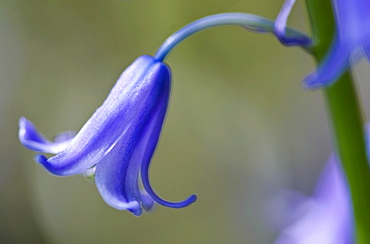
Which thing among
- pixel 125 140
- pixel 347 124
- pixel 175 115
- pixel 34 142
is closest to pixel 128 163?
pixel 125 140

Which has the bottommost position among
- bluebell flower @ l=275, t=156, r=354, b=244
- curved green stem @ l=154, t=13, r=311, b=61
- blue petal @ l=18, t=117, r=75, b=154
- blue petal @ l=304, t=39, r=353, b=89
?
blue petal @ l=18, t=117, r=75, b=154

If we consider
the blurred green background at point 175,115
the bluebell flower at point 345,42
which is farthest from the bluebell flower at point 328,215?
the blurred green background at point 175,115

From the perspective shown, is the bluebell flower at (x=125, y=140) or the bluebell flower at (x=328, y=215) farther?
the bluebell flower at (x=328, y=215)

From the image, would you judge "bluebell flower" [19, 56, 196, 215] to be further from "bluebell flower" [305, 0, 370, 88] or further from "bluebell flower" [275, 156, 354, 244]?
"bluebell flower" [275, 156, 354, 244]

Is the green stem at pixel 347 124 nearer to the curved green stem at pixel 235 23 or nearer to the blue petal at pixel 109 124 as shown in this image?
the curved green stem at pixel 235 23

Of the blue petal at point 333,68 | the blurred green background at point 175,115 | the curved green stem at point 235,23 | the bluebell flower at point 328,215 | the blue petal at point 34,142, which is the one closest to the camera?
the blue petal at point 333,68

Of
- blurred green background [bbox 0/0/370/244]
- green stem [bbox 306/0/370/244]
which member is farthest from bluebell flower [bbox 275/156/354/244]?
blurred green background [bbox 0/0/370/244]

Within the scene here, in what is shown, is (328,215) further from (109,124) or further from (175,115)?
(175,115)

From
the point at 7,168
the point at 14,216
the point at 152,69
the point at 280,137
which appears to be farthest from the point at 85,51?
the point at 152,69
